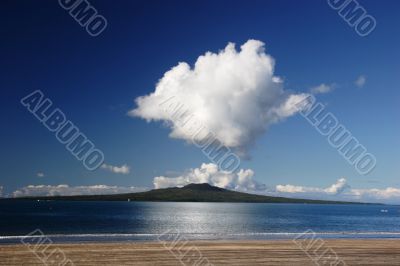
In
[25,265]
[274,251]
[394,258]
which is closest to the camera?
[25,265]

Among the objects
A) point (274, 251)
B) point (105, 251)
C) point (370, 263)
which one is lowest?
point (105, 251)

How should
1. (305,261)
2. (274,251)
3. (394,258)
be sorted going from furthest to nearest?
(274,251)
(394,258)
(305,261)

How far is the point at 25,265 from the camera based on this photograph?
84.8 feet

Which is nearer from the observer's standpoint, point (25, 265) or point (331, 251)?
point (25, 265)

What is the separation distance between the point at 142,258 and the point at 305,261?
406 inches

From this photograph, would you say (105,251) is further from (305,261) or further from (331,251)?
(331,251)

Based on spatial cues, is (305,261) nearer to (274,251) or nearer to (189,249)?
(274,251)

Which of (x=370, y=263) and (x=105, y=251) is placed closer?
(x=370, y=263)

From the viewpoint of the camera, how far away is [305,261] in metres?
28.5

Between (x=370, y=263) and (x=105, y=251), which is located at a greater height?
(x=370, y=263)

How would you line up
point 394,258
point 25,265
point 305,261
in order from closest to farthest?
point 25,265
point 305,261
point 394,258

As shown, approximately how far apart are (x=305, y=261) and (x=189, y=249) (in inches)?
392

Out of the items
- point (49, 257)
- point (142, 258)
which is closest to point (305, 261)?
point (142, 258)

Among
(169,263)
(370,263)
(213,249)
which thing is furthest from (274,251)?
(169,263)
